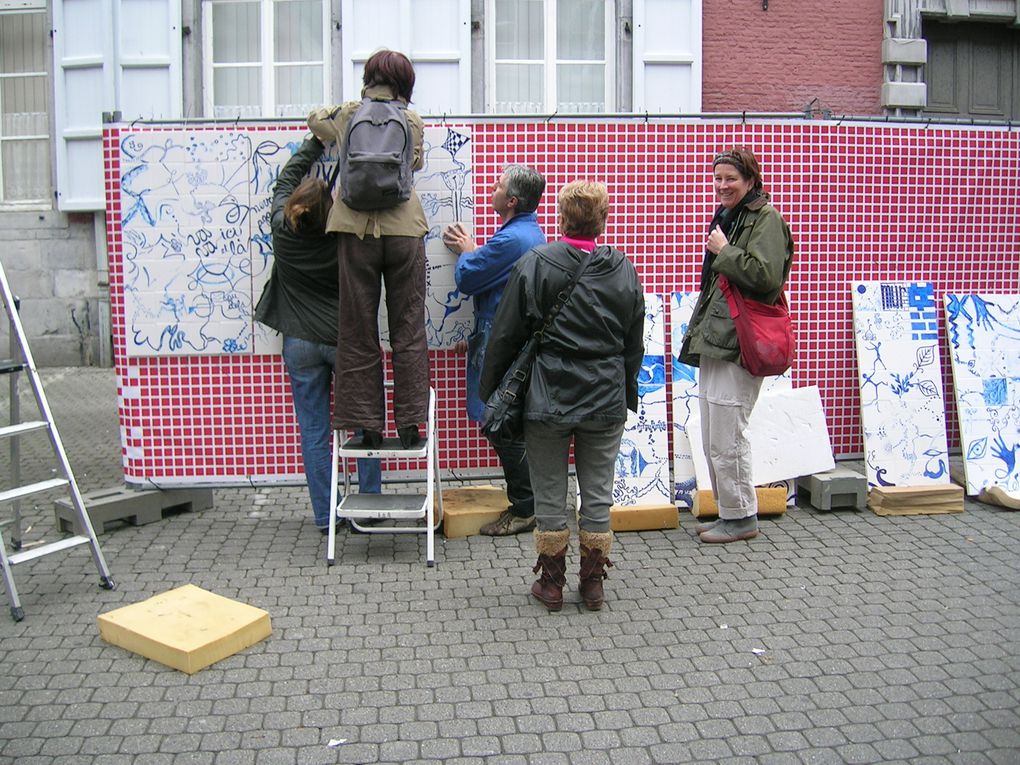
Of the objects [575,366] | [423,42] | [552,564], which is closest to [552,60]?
[423,42]

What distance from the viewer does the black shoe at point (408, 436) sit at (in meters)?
5.34

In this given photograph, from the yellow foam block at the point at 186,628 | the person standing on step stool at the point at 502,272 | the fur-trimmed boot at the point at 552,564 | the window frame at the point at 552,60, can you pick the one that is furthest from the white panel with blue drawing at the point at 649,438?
the window frame at the point at 552,60

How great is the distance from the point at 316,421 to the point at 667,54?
6.93 meters

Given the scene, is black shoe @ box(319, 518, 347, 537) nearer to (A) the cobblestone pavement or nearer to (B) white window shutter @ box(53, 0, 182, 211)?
(A) the cobblestone pavement

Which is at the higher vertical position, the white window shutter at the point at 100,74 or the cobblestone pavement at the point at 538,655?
the white window shutter at the point at 100,74

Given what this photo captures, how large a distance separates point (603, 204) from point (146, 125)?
2665 millimetres

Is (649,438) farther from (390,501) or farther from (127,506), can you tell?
(127,506)

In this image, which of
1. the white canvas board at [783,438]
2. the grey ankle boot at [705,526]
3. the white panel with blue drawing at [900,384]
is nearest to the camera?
the grey ankle boot at [705,526]

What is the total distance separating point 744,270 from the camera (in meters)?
5.15

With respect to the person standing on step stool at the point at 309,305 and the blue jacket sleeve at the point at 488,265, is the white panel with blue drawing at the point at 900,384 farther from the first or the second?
the person standing on step stool at the point at 309,305

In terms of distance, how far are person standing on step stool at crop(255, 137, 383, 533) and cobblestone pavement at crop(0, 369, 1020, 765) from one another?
0.42m

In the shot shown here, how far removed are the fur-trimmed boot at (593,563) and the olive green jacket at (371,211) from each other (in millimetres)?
1735

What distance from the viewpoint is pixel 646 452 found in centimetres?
584

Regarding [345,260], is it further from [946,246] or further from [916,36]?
[916,36]
